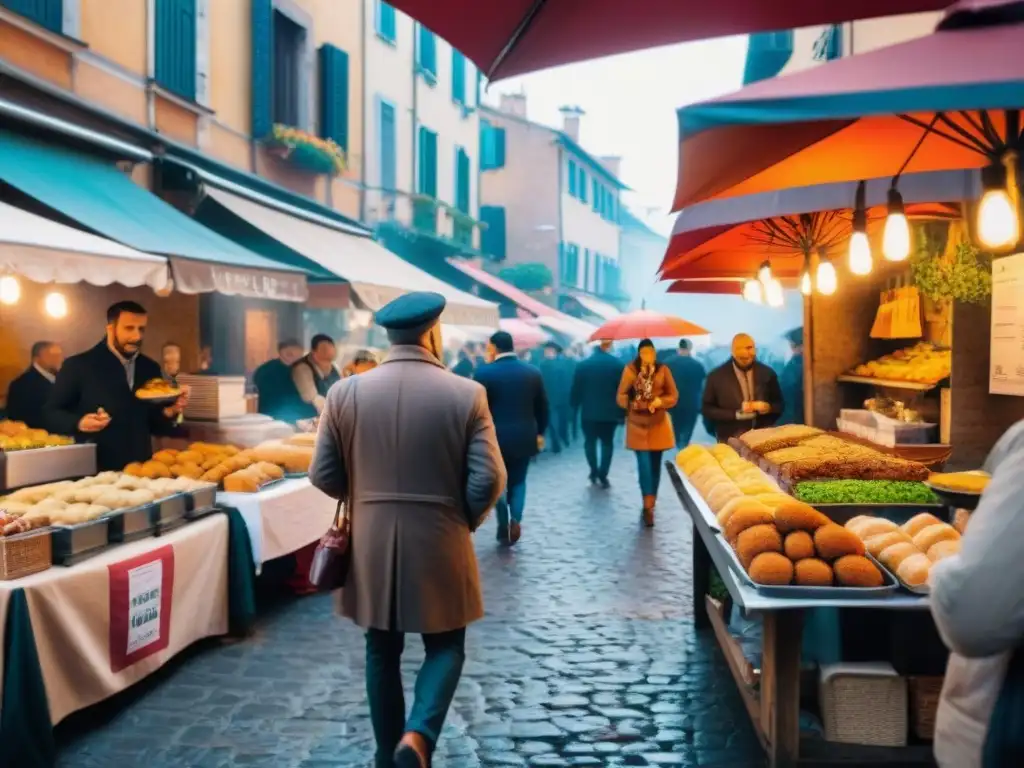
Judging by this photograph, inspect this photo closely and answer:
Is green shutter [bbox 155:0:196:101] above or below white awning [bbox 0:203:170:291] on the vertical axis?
above

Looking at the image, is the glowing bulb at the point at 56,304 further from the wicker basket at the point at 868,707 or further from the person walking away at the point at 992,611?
the person walking away at the point at 992,611

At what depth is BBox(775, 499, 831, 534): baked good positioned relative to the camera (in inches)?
178

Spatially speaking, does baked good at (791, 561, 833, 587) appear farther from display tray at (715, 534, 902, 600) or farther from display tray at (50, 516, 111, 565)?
display tray at (50, 516, 111, 565)

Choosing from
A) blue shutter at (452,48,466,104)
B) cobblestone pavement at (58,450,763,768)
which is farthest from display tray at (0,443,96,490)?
blue shutter at (452,48,466,104)

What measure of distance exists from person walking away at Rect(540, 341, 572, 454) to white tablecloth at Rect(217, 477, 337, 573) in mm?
11654

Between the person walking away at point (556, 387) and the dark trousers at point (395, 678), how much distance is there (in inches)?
600

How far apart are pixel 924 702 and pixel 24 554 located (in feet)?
13.5

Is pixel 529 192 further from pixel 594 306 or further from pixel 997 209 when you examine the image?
pixel 997 209

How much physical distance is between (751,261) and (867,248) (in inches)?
200

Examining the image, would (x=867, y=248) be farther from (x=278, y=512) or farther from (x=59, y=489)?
(x=59, y=489)

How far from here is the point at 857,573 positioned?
410 cm

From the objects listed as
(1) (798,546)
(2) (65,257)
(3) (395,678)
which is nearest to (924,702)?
(1) (798,546)

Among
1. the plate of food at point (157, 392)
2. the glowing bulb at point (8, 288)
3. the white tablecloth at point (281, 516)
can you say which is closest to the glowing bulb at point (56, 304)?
the glowing bulb at point (8, 288)

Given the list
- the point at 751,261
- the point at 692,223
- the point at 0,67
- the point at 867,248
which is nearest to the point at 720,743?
the point at 867,248
